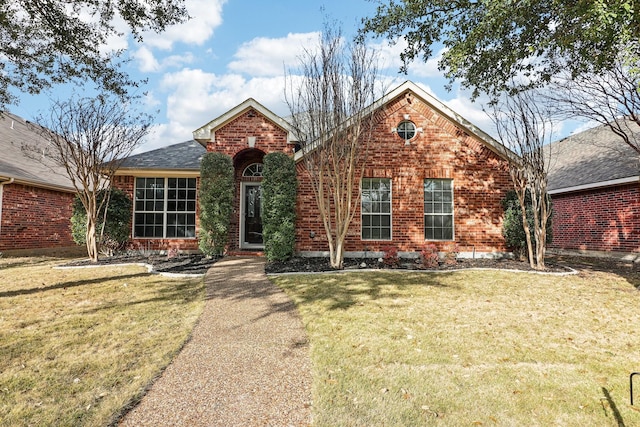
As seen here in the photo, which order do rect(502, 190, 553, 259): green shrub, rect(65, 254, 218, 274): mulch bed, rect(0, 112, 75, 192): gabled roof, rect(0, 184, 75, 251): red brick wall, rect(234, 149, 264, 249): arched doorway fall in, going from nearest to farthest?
rect(65, 254, 218, 274): mulch bed
rect(502, 190, 553, 259): green shrub
rect(234, 149, 264, 249): arched doorway
rect(0, 184, 75, 251): red brick wall
rect(0, 112, 75, 192): gabled roof

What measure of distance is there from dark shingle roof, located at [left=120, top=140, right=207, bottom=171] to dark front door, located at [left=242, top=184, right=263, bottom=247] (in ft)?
6.73

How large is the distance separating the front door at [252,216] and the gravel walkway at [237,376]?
6.90 meters

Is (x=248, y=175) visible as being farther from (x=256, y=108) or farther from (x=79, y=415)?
(x=79, y=415)

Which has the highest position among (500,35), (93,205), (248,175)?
(500,35)

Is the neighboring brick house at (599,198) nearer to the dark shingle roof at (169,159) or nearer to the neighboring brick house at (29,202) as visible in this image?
the dark shingle roof at (169,159)

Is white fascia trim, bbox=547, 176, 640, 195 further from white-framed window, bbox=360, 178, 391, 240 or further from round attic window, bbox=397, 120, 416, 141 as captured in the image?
white-framed window, bbox=360, 178, 391, 240

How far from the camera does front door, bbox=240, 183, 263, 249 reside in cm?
1252

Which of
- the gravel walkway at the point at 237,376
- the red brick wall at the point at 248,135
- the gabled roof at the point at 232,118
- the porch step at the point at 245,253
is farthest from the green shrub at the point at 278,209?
the gravel walkway at the point at 237,376

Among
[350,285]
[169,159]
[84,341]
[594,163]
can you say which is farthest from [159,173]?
[594,163]

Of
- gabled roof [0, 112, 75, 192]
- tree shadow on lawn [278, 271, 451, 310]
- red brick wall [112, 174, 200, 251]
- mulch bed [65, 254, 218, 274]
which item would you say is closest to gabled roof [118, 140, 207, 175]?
red brick wall [112, 174, 200, 251]

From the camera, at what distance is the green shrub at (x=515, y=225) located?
10.3 metres

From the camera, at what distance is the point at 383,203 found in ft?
37.2

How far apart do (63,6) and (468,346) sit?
11255 millimetres

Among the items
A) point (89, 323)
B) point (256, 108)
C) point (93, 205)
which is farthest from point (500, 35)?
point (93, 205)
